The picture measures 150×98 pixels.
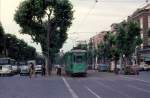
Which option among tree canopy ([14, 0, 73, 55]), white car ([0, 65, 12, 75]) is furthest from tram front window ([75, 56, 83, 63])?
tree canopy ([14, 0, 73, 55])

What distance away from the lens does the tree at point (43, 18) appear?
8769 cm

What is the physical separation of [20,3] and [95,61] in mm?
91325

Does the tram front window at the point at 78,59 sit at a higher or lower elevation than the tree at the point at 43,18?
lower

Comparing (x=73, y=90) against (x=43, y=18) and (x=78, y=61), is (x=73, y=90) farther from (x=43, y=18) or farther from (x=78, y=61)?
(x=43, y=18)

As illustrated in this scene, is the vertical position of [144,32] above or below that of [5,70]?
above

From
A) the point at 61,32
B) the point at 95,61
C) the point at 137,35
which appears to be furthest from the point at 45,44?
the point at 95,61

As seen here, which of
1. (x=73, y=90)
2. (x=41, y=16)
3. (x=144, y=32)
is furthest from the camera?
(x=144, y=32)

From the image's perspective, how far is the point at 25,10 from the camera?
290 feet

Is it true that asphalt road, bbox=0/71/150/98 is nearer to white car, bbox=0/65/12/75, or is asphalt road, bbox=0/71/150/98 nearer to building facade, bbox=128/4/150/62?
white car, bbox=0/65/12/75

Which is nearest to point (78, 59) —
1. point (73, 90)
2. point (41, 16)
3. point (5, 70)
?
point (5, 70)

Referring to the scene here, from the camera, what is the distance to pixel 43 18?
8938 cm

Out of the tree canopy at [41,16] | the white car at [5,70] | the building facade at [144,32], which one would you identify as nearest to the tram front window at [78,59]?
the white car at [5,70]

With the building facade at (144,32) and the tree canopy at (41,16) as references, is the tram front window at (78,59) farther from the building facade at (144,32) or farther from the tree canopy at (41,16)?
the building facade at (144,32)

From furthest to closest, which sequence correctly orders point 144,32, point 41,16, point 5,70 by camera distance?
point 144,32 < point 41,16 < point 5,70
